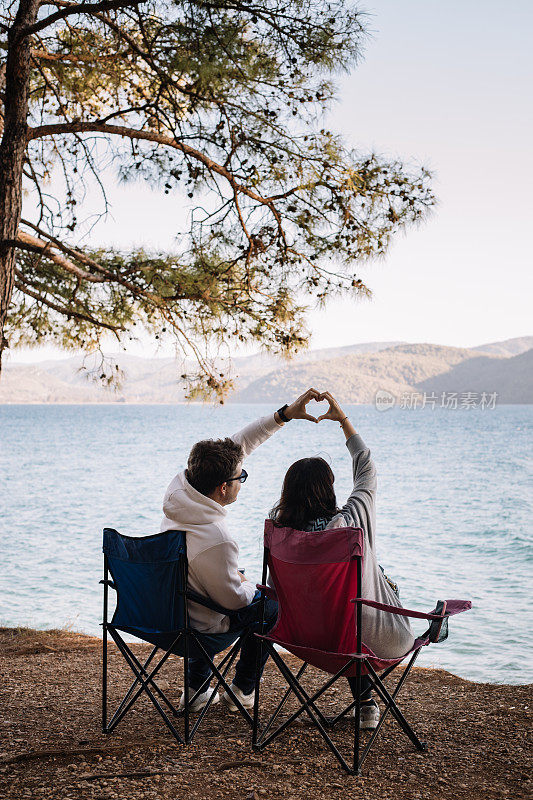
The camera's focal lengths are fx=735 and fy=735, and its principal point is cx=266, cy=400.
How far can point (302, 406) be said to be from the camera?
9.21 feet

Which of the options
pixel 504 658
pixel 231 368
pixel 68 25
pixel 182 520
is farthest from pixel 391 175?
pixel 504 658

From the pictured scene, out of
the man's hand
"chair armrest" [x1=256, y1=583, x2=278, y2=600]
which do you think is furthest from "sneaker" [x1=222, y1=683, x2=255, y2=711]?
the man's hand

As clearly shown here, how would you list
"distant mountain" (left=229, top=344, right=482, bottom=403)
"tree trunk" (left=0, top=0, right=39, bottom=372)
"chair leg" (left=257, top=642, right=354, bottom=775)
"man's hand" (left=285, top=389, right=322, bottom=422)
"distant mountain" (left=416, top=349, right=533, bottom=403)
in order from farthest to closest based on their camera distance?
"distant mountain" (left=416, top=349, right=533, bottom=403) < "distant mountain" (left=229, top=344, right=482, bottom=403) < "tree trunk" (left=0, top=0, right=39, bottom=372) < "man's hand" (left=285, top=389, right=322, bottom=422) < "chair leg" (left=257, top=642, right=354, bottom=775)

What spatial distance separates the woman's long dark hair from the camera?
2.45 metres

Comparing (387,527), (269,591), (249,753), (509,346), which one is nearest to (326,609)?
(269,591)

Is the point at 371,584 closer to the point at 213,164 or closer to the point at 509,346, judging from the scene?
the point at 213,164

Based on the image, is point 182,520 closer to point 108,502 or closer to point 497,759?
point 497,759

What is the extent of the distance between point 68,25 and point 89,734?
13.0ft

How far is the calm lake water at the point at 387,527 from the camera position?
7543 mm

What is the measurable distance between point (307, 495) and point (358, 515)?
0.59 ft

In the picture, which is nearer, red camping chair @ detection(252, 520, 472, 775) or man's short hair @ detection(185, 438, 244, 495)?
red camping chair @ detection(252, 520, 472, 775)

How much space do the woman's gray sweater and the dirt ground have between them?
38cm

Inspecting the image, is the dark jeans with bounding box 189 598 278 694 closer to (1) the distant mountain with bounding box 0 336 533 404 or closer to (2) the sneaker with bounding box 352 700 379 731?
(2) the sneaker with bounding box 352 700 379 731

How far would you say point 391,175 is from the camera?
4387 millimetres
